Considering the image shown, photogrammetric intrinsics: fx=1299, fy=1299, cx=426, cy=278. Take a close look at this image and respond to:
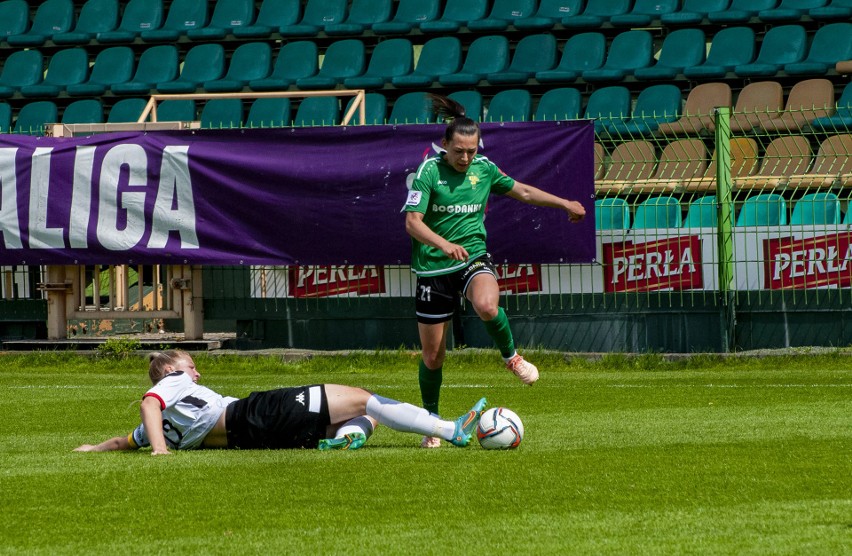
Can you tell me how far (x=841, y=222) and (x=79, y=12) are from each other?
14.9 metres

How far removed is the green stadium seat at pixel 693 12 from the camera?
1861 centimetres

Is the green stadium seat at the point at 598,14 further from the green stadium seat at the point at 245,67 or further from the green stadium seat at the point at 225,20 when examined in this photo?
the green stadium seat at the point at 225,20

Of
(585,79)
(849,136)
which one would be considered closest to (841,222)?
(849,136)

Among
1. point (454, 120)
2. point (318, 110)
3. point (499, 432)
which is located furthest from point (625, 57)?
point (499, 432)

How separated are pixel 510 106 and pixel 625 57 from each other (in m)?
1.85

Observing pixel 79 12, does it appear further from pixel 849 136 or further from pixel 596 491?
pixel 596 491

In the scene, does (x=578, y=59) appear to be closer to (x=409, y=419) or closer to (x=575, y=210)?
(x=575, y=210)

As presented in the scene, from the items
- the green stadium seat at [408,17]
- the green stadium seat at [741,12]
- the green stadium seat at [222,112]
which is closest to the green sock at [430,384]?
the green stadium seat at [222,112]

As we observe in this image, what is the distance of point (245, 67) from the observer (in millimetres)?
20438

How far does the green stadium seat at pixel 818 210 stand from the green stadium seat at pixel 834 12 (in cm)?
617

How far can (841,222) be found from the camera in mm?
12734

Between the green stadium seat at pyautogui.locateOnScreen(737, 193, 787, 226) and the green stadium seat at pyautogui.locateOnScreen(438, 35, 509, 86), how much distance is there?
6723mm

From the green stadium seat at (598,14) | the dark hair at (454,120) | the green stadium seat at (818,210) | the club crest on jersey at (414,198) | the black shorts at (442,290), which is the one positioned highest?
the green stadium seat at (598,14)

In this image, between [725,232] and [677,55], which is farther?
[677,55]
